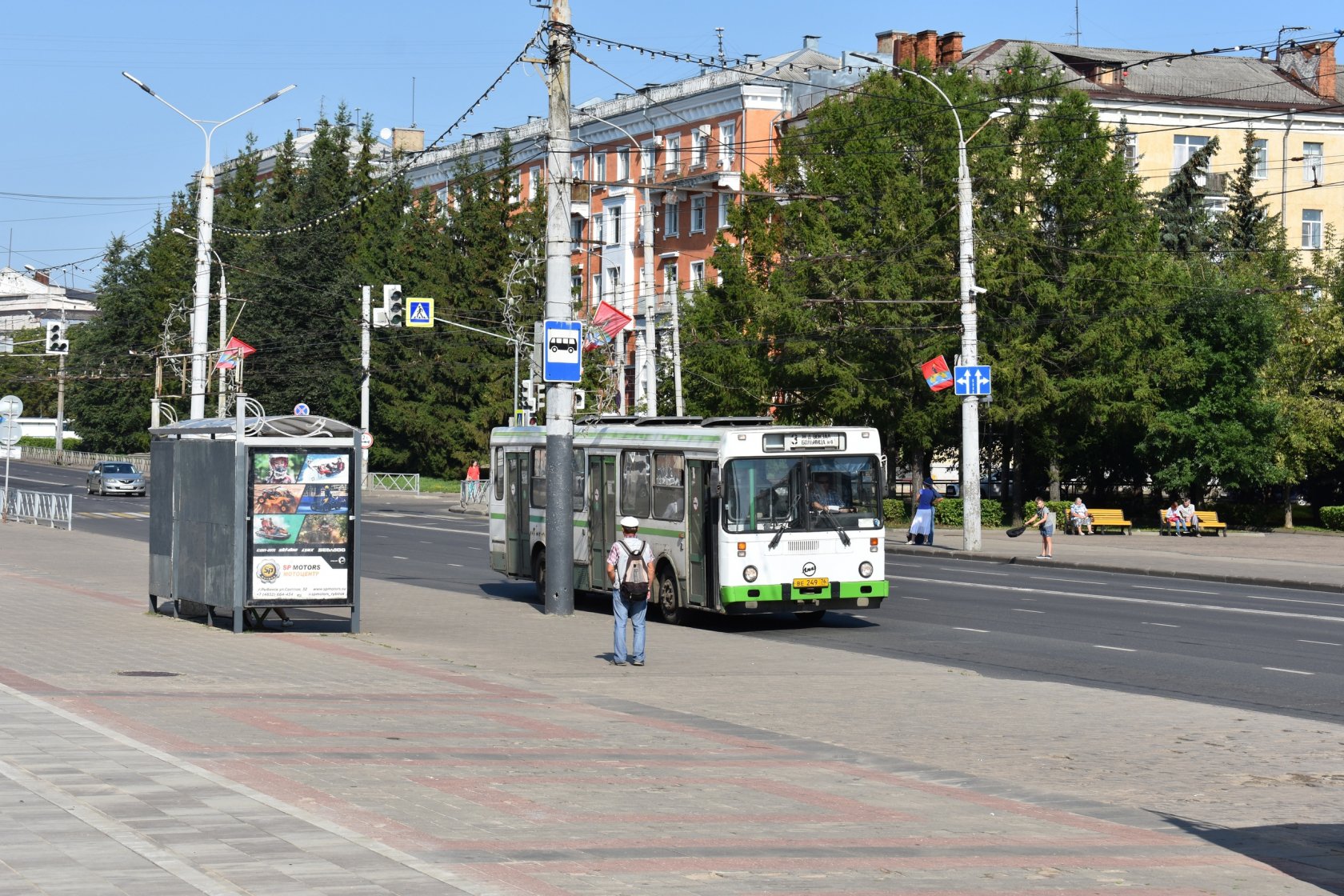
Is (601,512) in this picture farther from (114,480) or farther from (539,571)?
(114,480)

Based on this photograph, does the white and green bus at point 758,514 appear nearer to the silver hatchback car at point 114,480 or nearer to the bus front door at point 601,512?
the bus front door at point 601,512

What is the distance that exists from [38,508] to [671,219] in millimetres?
37347

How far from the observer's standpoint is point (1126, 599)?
28.2 m

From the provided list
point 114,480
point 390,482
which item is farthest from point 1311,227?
point 114,480

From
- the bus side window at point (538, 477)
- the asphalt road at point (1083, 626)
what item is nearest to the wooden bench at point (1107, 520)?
the asphalt road at point (1083, 626)

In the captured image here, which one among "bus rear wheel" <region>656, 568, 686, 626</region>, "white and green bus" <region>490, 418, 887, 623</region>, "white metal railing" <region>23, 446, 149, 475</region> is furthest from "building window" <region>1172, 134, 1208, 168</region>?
"white metal railing" <region>23, 446, 149, 475</region>

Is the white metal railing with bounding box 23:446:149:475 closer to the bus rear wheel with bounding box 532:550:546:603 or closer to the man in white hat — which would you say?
the bus rear wheel with bounding box 532:550:546:603

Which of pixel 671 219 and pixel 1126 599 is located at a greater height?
pixel 671 219

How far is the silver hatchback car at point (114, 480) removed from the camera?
245 ft

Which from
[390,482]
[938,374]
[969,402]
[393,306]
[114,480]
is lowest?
[114,480]

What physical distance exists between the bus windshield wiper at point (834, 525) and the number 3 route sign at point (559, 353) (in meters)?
3.93

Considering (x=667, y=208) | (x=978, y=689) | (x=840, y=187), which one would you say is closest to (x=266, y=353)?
(x=667, y=208)

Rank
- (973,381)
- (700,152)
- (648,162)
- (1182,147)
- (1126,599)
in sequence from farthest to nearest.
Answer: (648,162) < (700,152) < (1182,147) < (973,381) < (1126,599)

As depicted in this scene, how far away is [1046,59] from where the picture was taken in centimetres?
5659
